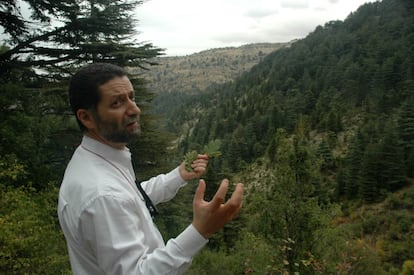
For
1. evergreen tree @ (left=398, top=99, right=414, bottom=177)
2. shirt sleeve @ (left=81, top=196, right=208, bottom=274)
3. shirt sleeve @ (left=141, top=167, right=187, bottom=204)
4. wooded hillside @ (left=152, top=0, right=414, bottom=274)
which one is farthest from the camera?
evergreen tree @ (left=398, top=99, right=414, bottom=177)

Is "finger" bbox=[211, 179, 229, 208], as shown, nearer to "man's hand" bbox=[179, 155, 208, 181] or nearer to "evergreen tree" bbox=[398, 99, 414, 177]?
"man's hand" bbox=[179, 155, 208, 181]

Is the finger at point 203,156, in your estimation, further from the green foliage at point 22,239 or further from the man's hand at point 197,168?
the green foliage at point 22,239

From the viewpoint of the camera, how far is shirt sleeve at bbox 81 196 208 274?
4.97ft

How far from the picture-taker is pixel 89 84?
1864mm

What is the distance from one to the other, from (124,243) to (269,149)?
73.1 metres

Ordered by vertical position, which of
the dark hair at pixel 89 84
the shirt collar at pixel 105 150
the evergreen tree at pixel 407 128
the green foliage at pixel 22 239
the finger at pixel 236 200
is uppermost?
the dark hair at pixel 89 84

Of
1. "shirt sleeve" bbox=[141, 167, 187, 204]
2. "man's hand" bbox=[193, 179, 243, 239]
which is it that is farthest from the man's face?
"shirt sleeve" bbox=[141, 167, 187, 204]

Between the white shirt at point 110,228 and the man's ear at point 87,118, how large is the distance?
5.8 inches

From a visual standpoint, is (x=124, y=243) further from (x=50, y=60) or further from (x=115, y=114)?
(x=50, y=60)

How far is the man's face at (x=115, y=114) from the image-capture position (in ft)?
6.13

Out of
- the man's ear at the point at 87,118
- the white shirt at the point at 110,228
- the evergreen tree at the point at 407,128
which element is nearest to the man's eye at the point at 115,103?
the man's ear at the point at 87,118

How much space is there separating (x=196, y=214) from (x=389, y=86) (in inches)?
3803

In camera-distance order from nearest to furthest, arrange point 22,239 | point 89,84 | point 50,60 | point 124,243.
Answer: point 124,243 < point 89,84 < point 22,239 < point 50,60

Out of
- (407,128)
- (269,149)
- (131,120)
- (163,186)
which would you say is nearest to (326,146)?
(269,149)
